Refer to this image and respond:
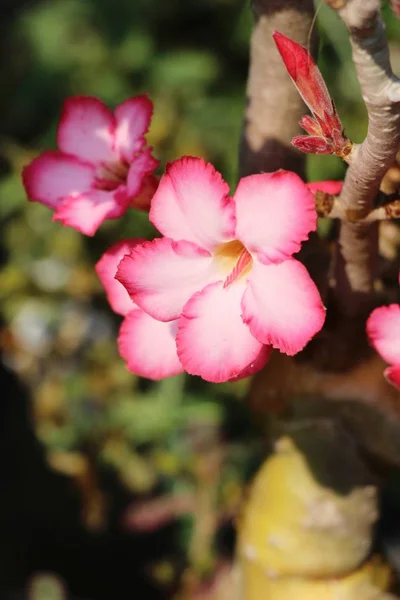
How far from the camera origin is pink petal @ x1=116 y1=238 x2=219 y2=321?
0.32m

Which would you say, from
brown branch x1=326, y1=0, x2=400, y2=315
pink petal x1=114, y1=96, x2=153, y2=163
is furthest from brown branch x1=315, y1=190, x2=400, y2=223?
pink petal x1=114, y1=96, x2=153, y2=163

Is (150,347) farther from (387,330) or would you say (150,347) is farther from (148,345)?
(387,330)

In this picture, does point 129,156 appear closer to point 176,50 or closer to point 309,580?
point 309,580

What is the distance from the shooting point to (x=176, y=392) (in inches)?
45.8

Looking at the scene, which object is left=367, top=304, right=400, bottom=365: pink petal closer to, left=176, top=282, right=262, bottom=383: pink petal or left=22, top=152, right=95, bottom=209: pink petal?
left=176, top=282, right=262, bottom=383: pink petal

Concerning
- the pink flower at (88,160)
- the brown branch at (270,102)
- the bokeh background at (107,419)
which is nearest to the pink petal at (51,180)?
the pink flower at (88,160)

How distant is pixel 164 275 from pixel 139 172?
0.21 ft

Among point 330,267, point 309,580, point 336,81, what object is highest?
point 330,267

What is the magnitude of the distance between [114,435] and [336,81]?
69cm

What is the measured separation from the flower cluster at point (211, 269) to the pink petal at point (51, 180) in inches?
0.7

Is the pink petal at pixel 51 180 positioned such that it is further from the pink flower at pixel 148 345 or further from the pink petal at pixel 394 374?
the pink petal at pixel 394 374


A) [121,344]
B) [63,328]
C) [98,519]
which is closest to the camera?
[121,344]

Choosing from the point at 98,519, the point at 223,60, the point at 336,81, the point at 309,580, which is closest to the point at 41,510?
the point at 98,519

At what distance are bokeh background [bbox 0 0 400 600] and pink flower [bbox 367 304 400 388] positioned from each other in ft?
2.24
